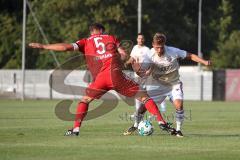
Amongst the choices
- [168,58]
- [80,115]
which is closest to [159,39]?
[168,58]

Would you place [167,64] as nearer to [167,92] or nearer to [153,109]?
[167,92]

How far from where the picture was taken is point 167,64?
687 inches

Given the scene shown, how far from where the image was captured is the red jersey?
649 inches

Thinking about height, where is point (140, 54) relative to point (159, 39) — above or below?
below

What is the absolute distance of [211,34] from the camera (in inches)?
2798

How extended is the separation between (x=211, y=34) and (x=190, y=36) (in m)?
2.84

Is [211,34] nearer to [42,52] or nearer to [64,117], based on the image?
[42,52]

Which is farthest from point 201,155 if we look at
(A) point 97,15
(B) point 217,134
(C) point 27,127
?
(A) point 97,15

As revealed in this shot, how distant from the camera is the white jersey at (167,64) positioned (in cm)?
1741

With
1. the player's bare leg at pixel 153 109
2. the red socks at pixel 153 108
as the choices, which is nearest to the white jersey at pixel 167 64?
the player's bare leg at pixel 153 109

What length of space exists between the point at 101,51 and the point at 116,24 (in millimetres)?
47149

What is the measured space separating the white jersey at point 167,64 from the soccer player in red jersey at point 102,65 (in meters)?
0.96

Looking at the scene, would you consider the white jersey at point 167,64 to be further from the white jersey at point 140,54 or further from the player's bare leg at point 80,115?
the white jersey at point 140,54

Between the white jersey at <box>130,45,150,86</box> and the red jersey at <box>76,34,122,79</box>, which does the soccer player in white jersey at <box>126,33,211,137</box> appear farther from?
the white jersey at <box>130,45,150,86</box>
